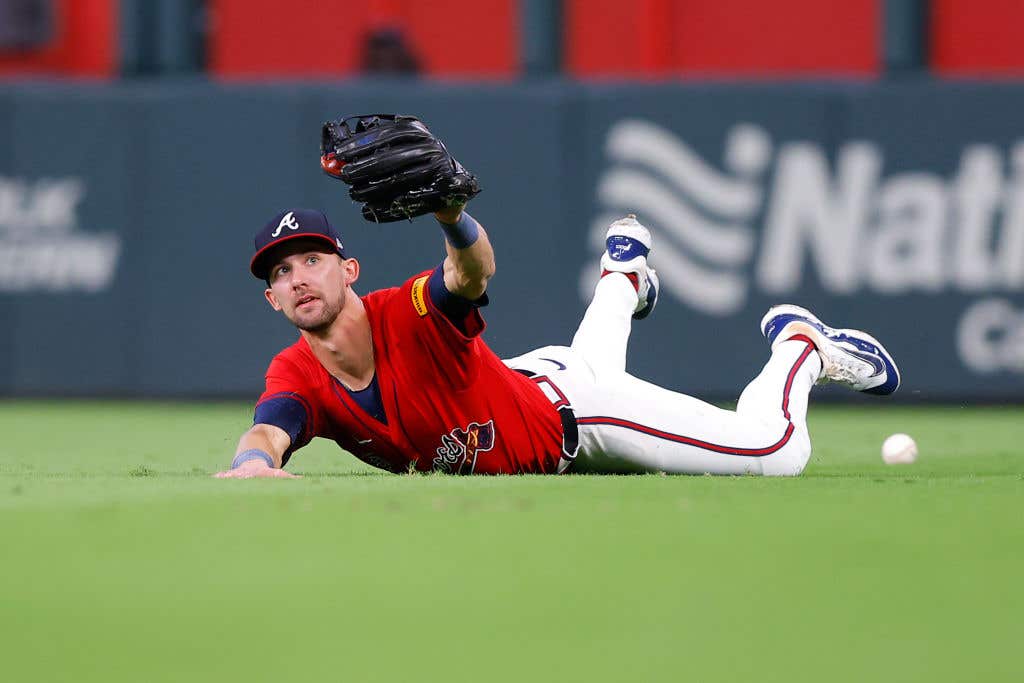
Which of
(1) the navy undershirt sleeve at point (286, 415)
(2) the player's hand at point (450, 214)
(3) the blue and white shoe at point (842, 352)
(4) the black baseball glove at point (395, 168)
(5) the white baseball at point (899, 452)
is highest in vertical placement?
(4) the black baseball glove at point (395, 168)

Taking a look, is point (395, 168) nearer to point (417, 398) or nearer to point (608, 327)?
point (417, 398)

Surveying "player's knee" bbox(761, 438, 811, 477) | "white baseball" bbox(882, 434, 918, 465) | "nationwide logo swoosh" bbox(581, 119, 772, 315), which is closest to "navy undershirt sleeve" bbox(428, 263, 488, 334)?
"player's knee" bbox(761, 438, 811, 477)

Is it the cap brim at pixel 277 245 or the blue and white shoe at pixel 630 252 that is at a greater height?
the cap brim at pixel 277 245

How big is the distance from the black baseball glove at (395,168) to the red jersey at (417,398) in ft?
1.01

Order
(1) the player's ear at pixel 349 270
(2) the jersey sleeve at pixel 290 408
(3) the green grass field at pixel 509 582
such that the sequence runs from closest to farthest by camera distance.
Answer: (3) the green grass field at pixel 509 582 < (2) the jersey sleeve at pixel 290 408 < (1) the player's ear at pixel 349 270

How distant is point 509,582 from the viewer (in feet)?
9.50

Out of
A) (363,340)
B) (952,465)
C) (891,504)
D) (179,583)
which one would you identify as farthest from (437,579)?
(952,465)

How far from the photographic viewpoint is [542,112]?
10336 millimetres

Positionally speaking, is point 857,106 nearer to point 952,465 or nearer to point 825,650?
point 952,465

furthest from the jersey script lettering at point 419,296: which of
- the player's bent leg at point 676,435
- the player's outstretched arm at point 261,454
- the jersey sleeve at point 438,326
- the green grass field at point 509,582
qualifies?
the player's bent leg at point 676,435

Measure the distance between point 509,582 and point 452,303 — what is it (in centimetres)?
176

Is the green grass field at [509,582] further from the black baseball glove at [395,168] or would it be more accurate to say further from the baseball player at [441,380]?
the black baseball glove at [395,168]

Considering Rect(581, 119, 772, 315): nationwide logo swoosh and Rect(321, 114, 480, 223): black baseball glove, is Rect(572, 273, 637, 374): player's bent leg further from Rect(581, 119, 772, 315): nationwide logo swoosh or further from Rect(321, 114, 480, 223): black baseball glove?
Rect(581, 119, 772, 315): nationwide logo swoosh

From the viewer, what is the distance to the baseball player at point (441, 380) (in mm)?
4430
